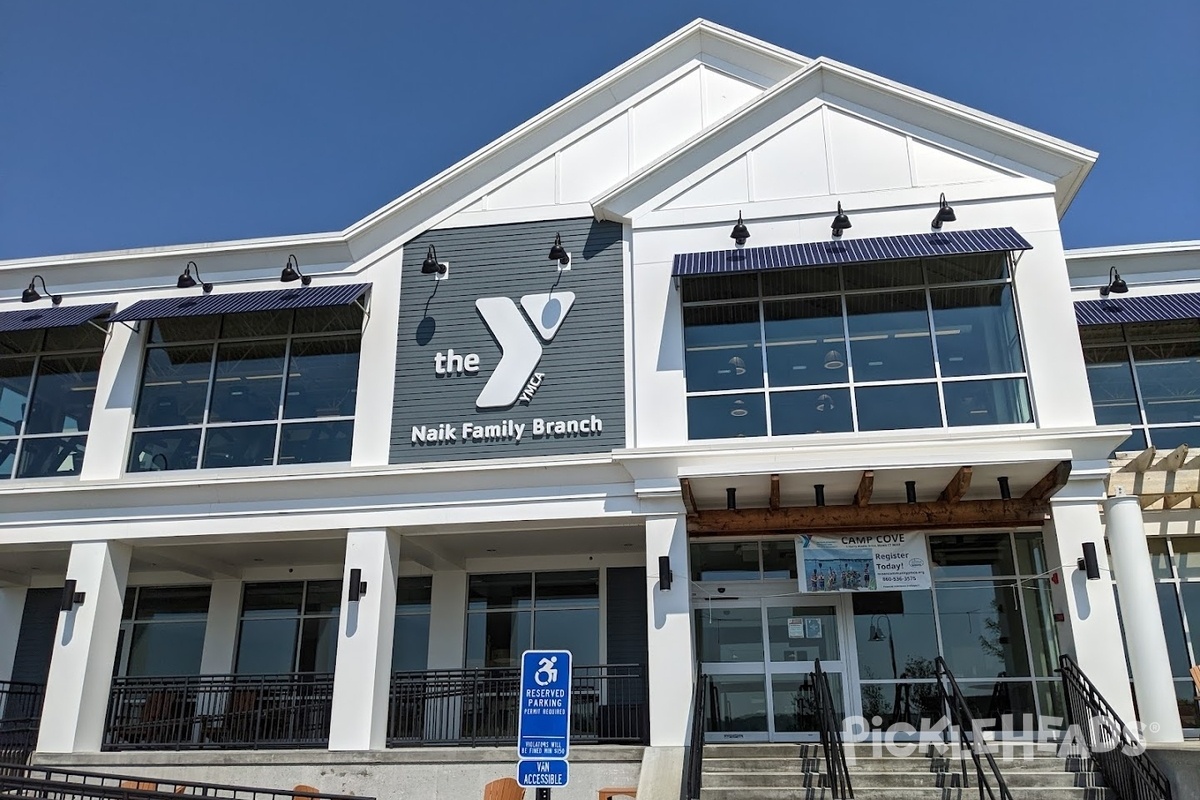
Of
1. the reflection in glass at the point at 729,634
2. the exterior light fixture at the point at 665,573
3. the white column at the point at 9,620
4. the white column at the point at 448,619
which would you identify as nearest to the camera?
the exterior light fixture at the point at 665,573

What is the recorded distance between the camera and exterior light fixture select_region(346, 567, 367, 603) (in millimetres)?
13117

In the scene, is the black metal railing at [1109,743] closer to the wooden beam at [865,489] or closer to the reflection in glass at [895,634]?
the reflection in glass at [895,634]

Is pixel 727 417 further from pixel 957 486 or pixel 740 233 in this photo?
pixel 957 486

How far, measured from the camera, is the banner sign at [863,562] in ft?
42.0

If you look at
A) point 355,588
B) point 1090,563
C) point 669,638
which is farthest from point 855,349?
point 355,588

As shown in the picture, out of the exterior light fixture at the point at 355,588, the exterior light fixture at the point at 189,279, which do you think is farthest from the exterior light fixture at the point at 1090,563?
the exterior light fixture at the point at 189,279

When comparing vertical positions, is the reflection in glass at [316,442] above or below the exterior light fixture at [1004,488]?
above

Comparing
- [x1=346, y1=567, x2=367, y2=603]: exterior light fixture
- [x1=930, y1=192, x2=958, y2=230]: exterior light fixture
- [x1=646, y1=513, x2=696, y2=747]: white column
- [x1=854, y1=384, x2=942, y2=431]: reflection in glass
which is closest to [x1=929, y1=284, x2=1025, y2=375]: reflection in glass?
[x1=854, y1=384, x2=942, y2=431]: reflection in glass

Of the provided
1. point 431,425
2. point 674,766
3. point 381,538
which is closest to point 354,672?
point 381,538

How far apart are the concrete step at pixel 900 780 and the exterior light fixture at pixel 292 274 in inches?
363

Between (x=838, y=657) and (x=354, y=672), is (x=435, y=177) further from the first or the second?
(x=838, y=657)

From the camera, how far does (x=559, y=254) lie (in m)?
14.1

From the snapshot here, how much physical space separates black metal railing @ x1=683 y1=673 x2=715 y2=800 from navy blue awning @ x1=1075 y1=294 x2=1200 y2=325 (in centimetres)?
791

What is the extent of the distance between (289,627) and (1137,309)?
1440 centimetres
